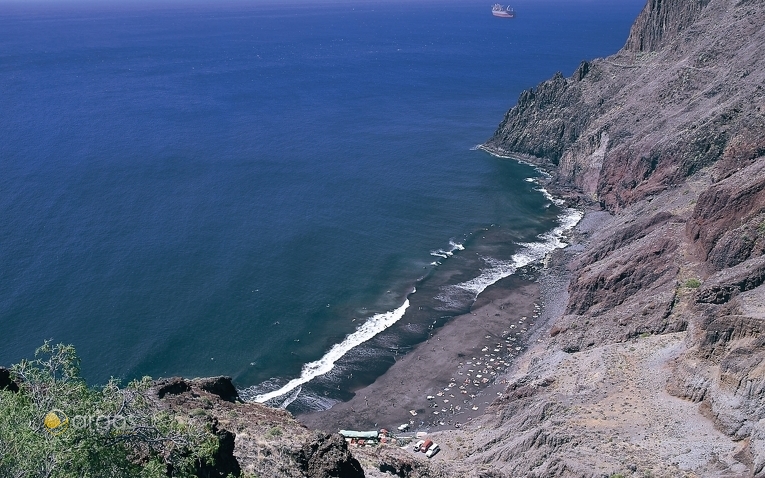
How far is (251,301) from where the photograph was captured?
9444 centimetres

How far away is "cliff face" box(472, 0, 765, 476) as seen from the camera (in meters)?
53.1

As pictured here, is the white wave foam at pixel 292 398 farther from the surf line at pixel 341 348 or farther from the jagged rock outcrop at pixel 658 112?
the jagged rock outcrop at pixel 658 112

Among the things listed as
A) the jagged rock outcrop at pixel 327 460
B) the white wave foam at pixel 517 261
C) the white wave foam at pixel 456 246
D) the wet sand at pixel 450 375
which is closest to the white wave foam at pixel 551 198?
the white wave foam at pixel 517 261

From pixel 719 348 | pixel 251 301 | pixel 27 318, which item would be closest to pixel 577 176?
pixel 251 301

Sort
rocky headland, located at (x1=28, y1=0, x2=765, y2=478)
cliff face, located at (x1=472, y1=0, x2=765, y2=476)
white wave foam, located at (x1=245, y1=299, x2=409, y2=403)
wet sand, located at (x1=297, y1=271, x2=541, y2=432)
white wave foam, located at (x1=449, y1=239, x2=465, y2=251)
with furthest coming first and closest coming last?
1. white wave foam, located at (x1=449, y1=239, x2=465, y2=251)
2. white wave foam, located at (x1=245, y1=299, x2=409, y2=403)
3. wet sand, located at (x1=297, y1=271, x2=541, y2=432)
4. cliff face, located at (x1=472, y1=0, x2=765, y2=476)
5. rocky headland, located at (x1=28, y1=0, x2=765, y2=478)

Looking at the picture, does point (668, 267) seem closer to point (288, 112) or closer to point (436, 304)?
point (436, 304)

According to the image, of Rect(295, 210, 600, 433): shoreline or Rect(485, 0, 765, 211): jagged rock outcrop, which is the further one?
Rect(485, 0, 765, 211): jagged rock outcrop

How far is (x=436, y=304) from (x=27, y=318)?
50.1 m

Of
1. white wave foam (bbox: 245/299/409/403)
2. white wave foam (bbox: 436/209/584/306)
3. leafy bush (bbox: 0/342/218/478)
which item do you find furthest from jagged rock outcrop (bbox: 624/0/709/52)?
leafy bush (bbox: 0/342/218/478)

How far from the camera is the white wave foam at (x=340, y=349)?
79188 mm

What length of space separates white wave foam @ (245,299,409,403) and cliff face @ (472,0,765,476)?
64.5 feet

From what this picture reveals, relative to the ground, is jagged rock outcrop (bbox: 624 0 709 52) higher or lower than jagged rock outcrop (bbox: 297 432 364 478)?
higher

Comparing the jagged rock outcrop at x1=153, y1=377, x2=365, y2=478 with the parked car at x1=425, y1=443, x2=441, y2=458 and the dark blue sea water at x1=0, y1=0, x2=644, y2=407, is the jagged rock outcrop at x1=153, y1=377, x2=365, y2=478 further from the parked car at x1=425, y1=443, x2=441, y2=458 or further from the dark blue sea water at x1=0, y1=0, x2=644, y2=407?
the dark blue sea water at x1=0, y1=0, x2=644, y2=407

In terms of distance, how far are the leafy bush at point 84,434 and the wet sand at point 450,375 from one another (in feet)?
140
